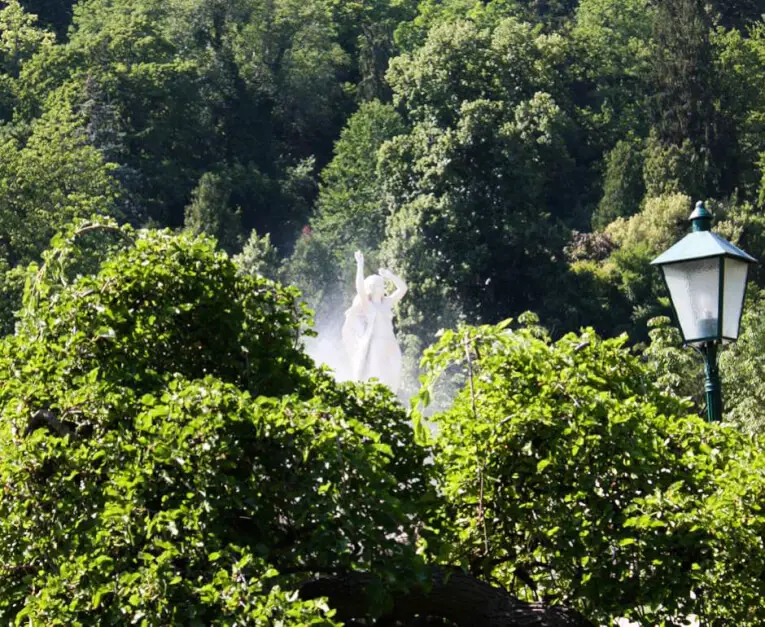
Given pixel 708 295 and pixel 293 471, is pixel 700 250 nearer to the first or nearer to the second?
pixel 708 295

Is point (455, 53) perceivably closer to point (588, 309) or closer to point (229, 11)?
point (588, 309)

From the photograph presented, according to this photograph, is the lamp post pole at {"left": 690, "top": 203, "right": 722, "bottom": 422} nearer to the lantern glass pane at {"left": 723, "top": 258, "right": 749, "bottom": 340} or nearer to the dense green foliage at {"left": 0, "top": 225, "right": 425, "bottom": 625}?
the lantern glass pane at {"left": 723, "top": 258, "right": 749, "bottom": 340}

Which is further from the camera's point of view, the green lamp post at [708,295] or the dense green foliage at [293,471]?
the green lamp post at [708,295]

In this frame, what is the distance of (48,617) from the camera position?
8.32 metres

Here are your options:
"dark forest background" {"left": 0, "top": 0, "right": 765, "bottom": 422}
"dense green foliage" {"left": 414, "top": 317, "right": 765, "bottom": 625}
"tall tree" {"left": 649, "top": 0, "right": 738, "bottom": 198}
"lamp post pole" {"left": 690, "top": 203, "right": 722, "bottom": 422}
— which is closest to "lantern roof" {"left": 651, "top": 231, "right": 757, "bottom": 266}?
"lamp post pole" {"left": 690, "top": 203, "right": 722, "bottom": 422}

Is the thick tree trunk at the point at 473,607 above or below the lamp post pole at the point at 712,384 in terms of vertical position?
below

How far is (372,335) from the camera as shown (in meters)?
22.5

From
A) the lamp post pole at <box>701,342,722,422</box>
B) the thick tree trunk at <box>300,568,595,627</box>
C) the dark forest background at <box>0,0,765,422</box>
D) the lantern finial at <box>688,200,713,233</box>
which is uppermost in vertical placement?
the dark forest background at <box>0,0,765,422</box>

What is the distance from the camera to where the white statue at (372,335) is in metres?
22.2

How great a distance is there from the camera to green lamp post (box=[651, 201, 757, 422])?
399 inches

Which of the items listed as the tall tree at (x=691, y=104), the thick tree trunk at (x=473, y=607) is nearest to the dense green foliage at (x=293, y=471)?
the thick tree trunk at (x=473, y=607)

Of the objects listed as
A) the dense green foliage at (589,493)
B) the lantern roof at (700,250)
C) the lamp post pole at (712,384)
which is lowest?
the dense green foliage at (589,493)

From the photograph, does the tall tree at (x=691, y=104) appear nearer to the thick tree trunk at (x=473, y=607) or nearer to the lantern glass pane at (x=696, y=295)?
the lantern glass pane at (x=696, y=295)

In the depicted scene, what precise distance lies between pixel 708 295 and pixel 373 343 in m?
12.3
